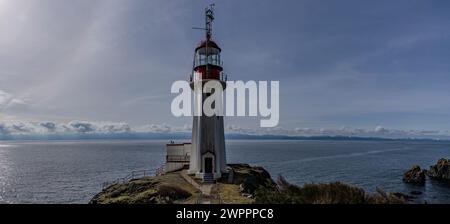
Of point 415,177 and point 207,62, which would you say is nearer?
point 207,62

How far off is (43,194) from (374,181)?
51766 mm

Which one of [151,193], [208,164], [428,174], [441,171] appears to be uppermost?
[208,164]

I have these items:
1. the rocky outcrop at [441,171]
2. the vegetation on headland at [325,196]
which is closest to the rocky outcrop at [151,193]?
the vegetation on headland at [325,196]

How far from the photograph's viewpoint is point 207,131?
984 inches

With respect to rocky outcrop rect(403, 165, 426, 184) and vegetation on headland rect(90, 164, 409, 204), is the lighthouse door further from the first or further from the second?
rocky outcrop rect(403, 165, 426, 184)

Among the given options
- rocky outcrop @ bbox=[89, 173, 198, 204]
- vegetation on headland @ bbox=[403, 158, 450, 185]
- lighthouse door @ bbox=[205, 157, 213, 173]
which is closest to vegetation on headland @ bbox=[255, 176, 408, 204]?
rocky outcrop @ bbox=[89, 173, 198, 204]

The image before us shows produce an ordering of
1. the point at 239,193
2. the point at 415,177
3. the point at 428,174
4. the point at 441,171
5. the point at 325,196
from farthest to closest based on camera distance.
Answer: the point at 428,174, the point at 441,171, the point at 415,177, the point at 239,193, the point at 325,196

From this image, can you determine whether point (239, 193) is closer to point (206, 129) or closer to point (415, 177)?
point (206, 129)

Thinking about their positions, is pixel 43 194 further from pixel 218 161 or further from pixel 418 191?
pixel 418 191

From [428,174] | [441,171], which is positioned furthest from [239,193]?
[428,174]

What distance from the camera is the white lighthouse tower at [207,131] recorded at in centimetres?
2472

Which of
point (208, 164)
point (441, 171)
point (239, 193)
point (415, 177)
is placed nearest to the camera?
point (239, 193)

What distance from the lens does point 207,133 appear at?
82.0 feet
